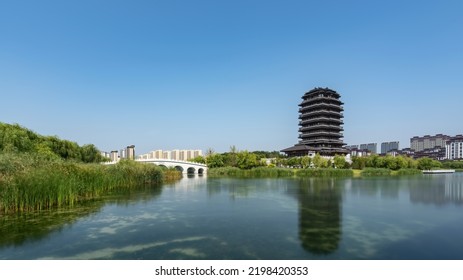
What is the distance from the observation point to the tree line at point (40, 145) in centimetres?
2467

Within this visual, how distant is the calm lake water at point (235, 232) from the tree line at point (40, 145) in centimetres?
1108

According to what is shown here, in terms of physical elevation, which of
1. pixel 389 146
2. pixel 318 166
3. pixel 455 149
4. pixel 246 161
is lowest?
pixel 318 166

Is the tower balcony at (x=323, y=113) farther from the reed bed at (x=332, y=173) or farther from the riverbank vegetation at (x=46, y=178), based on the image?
the riverbank vegetation at (x=46, y=178)

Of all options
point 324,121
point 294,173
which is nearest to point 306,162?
point 294,173

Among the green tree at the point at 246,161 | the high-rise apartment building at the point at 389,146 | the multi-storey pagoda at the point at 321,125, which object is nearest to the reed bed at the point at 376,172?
the multi-storey pagoda at the point at 321,125

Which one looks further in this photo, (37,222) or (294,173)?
(294,173)

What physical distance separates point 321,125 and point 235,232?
57.1m

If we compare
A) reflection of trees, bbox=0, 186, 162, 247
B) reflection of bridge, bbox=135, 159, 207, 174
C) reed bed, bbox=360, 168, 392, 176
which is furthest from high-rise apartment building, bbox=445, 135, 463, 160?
reflection of trees, bbox=0, 186, 162, 247

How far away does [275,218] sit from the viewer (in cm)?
1240

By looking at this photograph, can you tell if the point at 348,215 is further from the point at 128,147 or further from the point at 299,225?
the point at 128,147

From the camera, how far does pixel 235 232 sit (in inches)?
391

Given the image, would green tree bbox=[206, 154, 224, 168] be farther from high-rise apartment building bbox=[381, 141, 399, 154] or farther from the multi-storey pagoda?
high-rise apartment building bbox=[381, 141, 399, 154]

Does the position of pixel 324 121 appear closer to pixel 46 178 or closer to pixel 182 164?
pixel 182 164

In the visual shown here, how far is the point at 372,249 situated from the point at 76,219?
34.7ft
